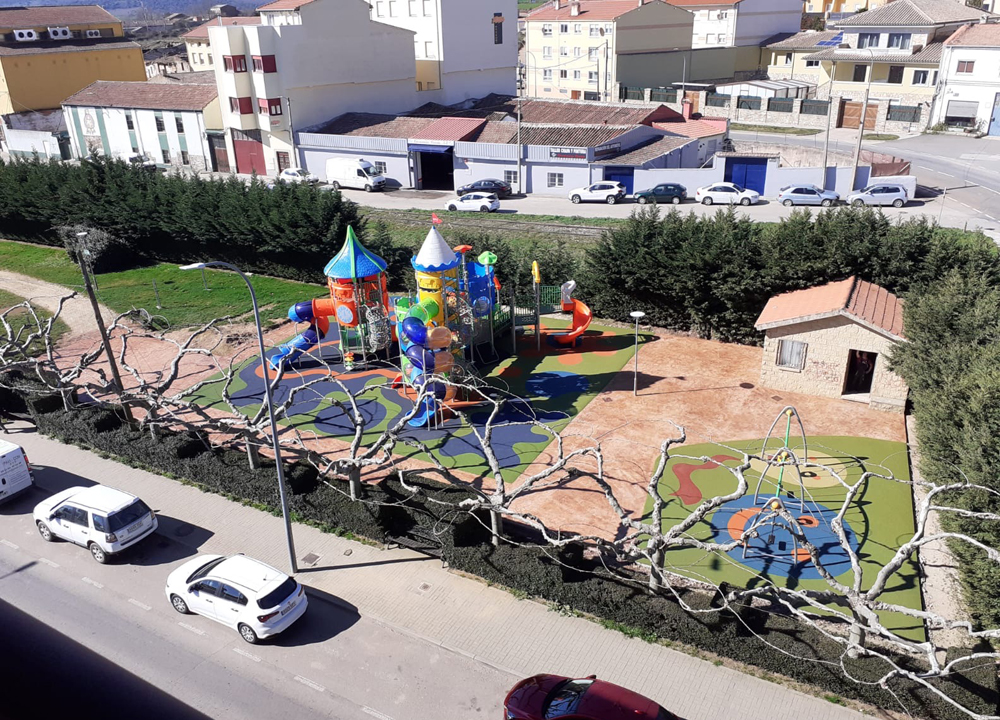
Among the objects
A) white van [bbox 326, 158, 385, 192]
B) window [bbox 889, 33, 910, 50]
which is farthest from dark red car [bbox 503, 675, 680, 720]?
window [bbox 889, 33, 910, 50]

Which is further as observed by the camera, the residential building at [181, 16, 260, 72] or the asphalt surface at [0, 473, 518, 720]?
the residential building at [181, 16, 260, 72]

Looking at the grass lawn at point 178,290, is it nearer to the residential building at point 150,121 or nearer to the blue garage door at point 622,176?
the residential building at point 150,121

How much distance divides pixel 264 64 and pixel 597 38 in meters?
34.3

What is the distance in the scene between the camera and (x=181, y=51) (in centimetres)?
13112

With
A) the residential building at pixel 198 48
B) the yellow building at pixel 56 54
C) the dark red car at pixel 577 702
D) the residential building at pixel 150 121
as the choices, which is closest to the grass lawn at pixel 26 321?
the dark red car at pixel 577 702

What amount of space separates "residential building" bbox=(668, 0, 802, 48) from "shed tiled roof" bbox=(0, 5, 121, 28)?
62.3 meters

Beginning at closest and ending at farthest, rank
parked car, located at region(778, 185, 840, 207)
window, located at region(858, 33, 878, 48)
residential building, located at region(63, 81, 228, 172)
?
parked car, located at region(778, 185, 840, 207) → residential building, located at region(63, 81, 228, 172) → window, located at region(858, 33, 878, 48)

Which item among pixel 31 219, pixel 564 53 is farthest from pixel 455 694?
pixel 564 53

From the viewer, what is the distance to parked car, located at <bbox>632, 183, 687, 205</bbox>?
48.8m

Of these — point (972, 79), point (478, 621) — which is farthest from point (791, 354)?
point (972, 79)

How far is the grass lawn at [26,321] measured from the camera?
33.9 m

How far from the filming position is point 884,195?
1764 inches

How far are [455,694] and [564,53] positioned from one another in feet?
246

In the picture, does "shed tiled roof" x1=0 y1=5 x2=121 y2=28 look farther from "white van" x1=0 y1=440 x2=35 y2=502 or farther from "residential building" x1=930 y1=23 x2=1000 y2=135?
"residential building" x1=930 y1=23 x2=1000 y2=135
